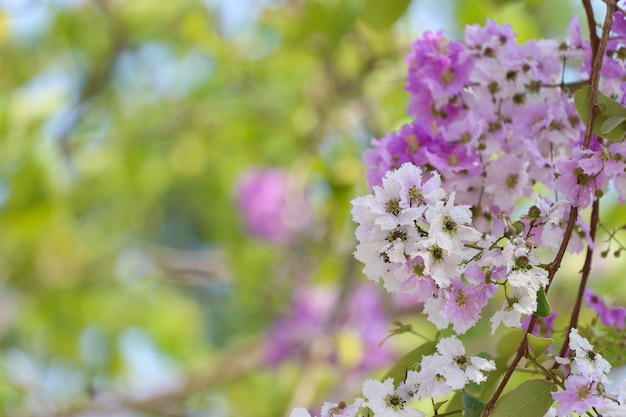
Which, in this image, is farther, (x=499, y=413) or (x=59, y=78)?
(x=59, y=78)

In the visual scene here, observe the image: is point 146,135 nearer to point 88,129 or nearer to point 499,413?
point 88,129

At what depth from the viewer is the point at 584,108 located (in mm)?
487

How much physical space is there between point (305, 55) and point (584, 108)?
1.00 metres

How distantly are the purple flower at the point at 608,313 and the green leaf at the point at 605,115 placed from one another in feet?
0.44

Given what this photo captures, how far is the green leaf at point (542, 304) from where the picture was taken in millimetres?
436

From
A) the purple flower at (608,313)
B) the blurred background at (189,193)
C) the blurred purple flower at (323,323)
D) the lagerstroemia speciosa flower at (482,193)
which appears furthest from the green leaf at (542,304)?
the blurred purple flower at (323,323)

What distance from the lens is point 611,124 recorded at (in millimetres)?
461

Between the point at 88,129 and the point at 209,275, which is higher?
the point at 88,129

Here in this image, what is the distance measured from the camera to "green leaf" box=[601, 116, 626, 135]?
460 millimetres

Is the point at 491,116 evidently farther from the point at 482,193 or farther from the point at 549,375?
the point at 549,375

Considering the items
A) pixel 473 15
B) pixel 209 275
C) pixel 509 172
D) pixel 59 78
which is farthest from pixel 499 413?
pixel 59 78

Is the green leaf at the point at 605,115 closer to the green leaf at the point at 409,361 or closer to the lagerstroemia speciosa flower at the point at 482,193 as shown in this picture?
the lagerstroemia speciosa flower at the point at 482,193

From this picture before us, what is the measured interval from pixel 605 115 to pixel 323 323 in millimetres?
1154

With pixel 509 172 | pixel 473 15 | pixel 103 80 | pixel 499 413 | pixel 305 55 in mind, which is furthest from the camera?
pixel 103 80
